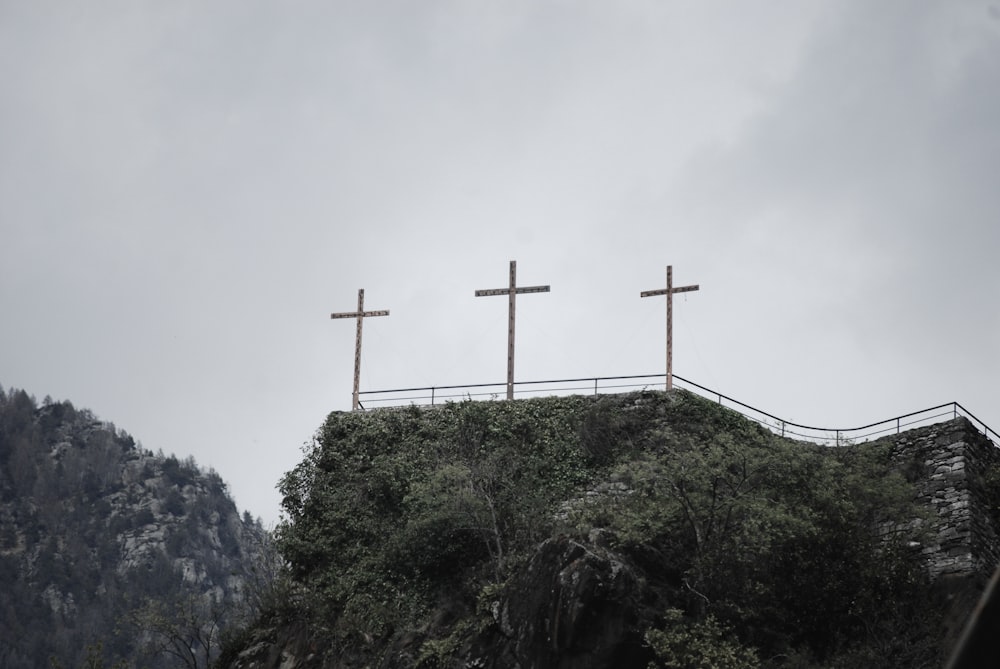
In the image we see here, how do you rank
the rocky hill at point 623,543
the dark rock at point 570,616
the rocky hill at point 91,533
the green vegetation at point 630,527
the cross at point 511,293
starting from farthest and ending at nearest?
→ the rocky hill at point 91,533 < the cross at point 511,293 < the green vegetation at point 630,527 < the rocky hill at point 623,543 < the dark rock at point 570,616

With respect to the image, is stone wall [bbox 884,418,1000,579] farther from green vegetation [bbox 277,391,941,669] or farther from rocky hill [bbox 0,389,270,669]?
rocky hill [bbox 0,389,270,669]

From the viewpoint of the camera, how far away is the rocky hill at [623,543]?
26.0m

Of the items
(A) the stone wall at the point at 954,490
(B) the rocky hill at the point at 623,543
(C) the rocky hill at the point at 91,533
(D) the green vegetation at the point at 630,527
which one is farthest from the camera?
(C) the rocky hill at the point at 91,533

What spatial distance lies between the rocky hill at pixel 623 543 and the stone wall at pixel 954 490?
67 mm

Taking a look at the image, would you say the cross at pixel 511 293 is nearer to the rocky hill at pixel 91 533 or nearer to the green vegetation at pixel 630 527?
the green vegetation at pixel 630 527

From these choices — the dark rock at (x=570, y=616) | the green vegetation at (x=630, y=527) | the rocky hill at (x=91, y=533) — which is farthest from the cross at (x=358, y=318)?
the rocky hill at (x=91, y=533)

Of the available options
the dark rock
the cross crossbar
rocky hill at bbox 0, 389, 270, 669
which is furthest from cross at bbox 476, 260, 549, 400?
rocky hill at bbox 0, 389, 270, 669

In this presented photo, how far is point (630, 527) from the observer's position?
2723 cm

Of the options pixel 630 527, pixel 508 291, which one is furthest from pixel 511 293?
pixel 630 527

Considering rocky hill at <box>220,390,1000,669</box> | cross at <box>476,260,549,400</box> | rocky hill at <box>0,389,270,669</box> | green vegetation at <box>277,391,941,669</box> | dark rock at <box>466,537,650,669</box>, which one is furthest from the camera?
rocky hill at <box>0,389,270,669</box>

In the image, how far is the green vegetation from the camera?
2634cm

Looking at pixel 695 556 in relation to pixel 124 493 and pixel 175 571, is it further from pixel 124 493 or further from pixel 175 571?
pixel 124 493

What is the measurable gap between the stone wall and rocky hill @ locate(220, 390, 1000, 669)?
0.22 feet

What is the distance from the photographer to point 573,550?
26875 mm
